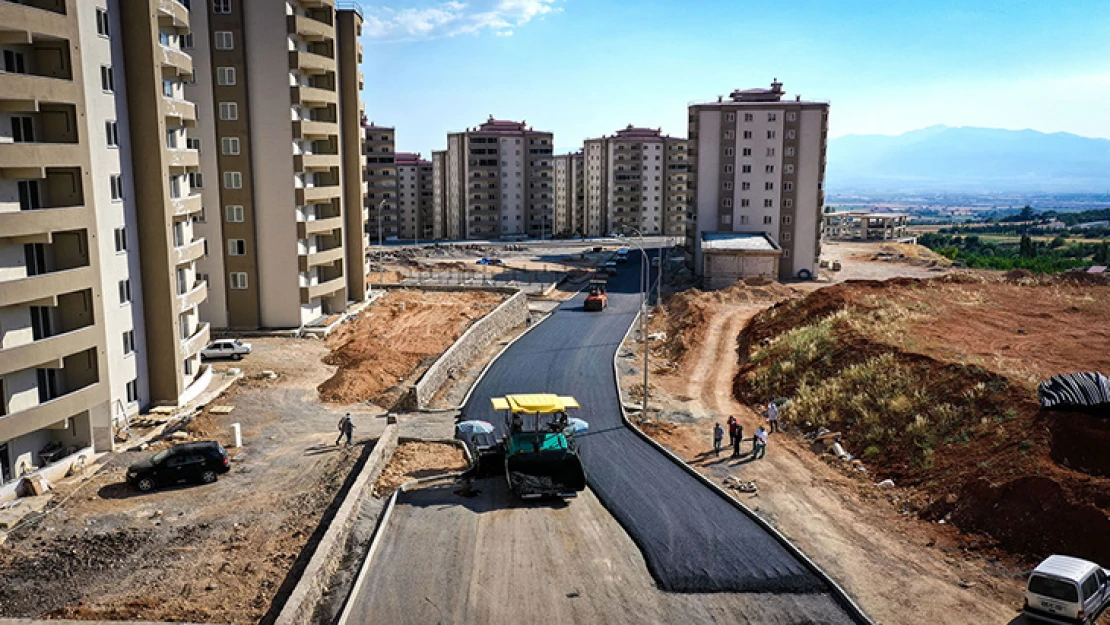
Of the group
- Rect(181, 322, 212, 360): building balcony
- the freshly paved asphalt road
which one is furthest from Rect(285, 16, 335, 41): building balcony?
the freshly paved asphalt road

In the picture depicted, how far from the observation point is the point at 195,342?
42.4 m

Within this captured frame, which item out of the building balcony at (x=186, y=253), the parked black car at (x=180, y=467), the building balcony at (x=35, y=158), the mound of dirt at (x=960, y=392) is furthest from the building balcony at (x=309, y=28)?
the mound of dirt at (x=960, y=392)

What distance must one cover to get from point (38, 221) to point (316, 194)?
1222 inches

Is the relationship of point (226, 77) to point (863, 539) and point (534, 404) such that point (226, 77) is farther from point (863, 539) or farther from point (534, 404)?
point (863, 539)

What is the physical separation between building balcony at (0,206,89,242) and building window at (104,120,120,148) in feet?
16.8

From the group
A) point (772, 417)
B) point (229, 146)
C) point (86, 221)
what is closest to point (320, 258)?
point (229, 146)

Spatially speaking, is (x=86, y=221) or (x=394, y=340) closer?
(x=86, y=221)

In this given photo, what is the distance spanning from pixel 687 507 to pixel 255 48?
4504cm

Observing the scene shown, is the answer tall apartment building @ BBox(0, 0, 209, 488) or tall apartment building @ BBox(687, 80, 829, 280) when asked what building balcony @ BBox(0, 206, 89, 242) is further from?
tall apartment building @ BBox(687, 80, 829, 280)

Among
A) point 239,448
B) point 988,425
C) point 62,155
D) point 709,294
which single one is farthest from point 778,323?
point 62,155

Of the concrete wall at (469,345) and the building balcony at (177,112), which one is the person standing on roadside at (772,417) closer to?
the concrete wall at (469,345)

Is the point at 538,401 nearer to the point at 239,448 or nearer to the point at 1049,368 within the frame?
the point at 239,448

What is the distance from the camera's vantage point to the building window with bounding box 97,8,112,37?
34188mm

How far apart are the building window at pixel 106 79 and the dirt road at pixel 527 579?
22.2 meters
